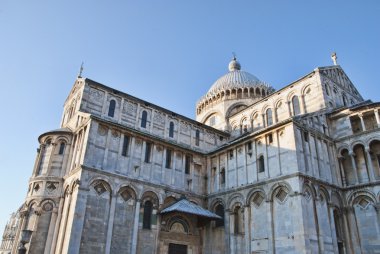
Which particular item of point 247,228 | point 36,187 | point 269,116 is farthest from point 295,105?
point 36,187

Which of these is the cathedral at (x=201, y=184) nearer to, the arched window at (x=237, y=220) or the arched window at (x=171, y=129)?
the arched window at (x=237, y=220)

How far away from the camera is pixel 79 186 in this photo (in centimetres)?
1828

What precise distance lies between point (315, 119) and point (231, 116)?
11411 millimetres

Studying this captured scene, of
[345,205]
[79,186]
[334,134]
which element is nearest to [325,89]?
[334,134]

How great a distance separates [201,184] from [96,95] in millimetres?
10609

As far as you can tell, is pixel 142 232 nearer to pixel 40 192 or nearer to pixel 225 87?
pixel 40 192

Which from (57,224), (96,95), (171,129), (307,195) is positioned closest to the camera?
(307,195)

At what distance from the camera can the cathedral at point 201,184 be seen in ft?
60.7

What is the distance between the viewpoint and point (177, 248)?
21.4 m

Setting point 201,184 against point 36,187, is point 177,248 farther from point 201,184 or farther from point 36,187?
point 36,187

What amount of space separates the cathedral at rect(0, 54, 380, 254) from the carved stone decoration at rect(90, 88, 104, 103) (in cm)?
8

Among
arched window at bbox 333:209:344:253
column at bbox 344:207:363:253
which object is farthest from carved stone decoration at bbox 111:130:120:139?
column at bbox 344:207:363:253

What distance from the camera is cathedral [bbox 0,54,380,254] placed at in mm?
18516

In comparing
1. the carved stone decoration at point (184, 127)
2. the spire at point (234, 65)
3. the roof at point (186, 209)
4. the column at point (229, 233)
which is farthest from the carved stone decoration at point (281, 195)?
the spire at point (234, 65)
